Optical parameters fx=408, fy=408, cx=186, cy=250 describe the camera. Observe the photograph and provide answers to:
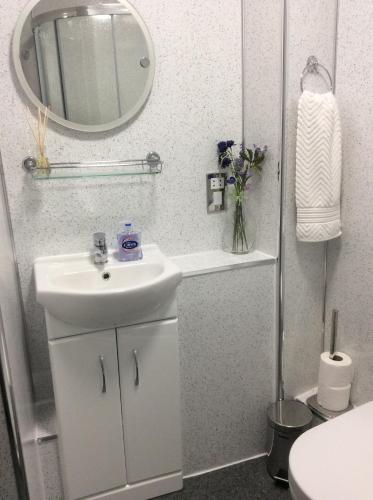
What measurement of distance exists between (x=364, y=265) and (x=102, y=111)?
115 cm

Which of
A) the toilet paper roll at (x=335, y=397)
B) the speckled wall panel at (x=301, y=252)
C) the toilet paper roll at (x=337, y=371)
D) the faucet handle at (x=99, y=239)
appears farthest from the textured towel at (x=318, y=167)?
the faucet handle at (x=99, y=239)

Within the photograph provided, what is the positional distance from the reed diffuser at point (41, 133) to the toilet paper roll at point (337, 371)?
4.31 ft

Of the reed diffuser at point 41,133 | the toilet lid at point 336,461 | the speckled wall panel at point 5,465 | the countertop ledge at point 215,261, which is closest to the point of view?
the speckled wall panel at point 5,465

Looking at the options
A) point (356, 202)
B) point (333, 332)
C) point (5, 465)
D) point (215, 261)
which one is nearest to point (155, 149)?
point (215, 261)

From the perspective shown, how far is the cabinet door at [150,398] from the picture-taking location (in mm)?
1383

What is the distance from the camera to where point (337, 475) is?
1.06m

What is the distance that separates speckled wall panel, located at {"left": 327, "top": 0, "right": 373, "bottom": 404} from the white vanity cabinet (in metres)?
0.74

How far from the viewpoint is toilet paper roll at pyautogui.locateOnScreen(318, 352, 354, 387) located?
1623 millimetres

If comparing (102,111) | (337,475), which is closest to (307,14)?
(102,111)

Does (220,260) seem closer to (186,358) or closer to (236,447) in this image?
(186,358)

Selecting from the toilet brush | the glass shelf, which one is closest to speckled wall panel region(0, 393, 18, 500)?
the glass shelf

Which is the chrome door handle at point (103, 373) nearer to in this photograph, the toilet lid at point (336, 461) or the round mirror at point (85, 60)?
the toilet lid at point (336, 461)

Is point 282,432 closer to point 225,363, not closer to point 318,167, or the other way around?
point 225,363

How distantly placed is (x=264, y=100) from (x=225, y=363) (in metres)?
1.05
